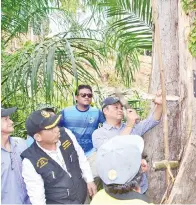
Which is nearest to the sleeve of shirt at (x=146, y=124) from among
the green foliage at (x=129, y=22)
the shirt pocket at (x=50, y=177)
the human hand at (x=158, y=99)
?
the human hand at (x=158, y=99)

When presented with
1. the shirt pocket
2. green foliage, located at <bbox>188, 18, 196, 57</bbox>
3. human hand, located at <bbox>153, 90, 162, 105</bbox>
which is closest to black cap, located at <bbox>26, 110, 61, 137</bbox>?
the shirt pocket

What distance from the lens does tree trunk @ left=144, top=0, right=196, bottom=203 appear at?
8.78 ft

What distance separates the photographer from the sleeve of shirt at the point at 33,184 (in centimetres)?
250

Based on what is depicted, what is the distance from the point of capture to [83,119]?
11.3 ft

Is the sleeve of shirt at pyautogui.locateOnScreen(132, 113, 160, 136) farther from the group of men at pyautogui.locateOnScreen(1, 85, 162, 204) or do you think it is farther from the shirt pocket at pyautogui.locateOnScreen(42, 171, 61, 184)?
A: the shirt pocket at pyautogui.locateOnScreen(42, 171, 61, 184)

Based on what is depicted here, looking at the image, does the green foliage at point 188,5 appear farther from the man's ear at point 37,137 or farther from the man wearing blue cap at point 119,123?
the man's ear at point 37,137

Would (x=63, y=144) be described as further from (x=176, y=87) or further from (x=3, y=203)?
(x=176, y=87)

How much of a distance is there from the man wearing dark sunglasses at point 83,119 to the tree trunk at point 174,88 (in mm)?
552

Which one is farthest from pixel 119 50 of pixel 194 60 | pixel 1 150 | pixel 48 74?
pixel 1 150

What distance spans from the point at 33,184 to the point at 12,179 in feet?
0.59

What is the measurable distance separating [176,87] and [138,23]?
1356 mm

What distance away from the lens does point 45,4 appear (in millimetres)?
4320

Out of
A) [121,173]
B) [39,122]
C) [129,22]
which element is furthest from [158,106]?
[129,22]

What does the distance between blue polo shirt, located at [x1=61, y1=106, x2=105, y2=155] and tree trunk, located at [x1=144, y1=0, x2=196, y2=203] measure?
0.55 m
